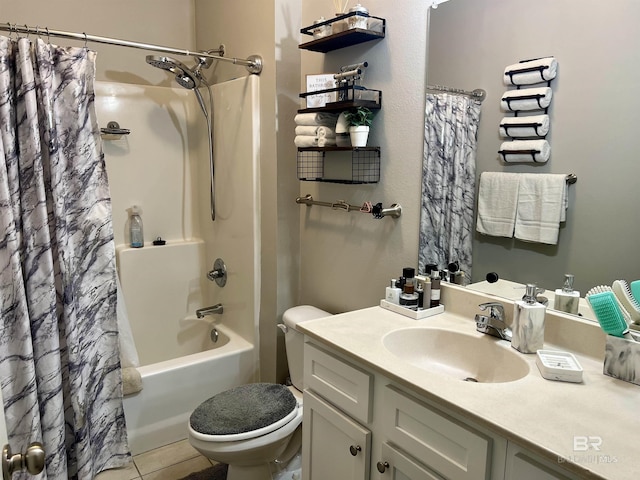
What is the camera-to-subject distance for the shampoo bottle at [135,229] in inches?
108

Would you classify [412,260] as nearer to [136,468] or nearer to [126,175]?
[136,468]

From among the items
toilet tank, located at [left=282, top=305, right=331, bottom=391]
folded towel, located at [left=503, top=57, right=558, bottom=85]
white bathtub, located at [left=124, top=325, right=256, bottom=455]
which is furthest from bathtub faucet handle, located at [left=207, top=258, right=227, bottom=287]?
folded towel, located at [left=503, top=57, right=558, bottom=85]

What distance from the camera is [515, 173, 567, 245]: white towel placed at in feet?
4.31

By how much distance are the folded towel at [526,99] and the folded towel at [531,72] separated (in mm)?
27

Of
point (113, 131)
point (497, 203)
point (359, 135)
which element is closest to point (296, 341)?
point (359, 135)

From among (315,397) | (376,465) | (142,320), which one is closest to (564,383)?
(376,465)

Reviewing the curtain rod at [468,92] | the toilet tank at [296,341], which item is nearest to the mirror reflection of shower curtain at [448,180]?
the curtain rod at [468,92]

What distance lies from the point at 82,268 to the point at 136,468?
0.97m

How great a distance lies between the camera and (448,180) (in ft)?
5.36

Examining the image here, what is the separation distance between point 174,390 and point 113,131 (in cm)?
146

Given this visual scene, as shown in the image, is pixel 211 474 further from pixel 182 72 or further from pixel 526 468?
pixel 182 72

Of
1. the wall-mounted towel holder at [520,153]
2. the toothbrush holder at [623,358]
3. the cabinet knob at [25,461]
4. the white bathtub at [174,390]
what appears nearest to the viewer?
the cabinet knob at [25,461]

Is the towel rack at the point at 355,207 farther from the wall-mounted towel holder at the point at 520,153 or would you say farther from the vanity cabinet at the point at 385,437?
the vanity cabinet at the point at 385,437

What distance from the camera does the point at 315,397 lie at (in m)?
1.46
